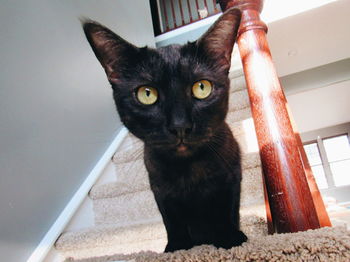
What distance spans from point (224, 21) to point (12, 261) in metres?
1.05

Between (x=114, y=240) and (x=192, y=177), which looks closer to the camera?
(x=192, y=177)

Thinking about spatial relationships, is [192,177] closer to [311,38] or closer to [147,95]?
[147,95]

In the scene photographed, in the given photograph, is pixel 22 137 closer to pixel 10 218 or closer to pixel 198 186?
pixel 10 218

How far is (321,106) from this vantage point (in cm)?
510

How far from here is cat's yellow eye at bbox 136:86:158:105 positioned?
66 cm

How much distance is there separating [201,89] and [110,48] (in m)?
0.26

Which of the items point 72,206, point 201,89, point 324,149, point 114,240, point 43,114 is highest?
point 43,114

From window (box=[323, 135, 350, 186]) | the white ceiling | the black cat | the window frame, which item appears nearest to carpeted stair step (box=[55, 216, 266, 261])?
the black cat

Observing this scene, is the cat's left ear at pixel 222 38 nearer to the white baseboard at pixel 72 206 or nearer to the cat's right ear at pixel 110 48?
the cat's right ear at pixel 110 48

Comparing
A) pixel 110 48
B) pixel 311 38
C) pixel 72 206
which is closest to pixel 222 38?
pixel 110 48

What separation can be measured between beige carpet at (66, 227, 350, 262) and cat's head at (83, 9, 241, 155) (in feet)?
0.74

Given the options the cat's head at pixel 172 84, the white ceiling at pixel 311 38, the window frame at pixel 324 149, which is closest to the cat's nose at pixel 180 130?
the cat's head at pixel 172 84

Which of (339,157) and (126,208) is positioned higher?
(126,208)

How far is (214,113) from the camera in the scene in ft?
2.20
